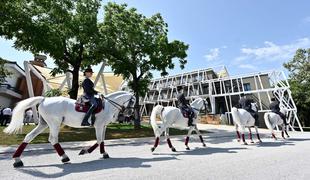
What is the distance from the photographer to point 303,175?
6.22 meters

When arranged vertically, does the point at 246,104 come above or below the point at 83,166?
above

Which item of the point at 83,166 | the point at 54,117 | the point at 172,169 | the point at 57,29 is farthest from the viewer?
the point at 57,29

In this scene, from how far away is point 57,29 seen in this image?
755 inches

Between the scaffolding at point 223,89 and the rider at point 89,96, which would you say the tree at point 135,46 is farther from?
the rider at point 89,96

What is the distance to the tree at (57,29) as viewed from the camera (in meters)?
15.6

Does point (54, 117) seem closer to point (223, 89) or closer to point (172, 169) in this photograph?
point (172, 169)

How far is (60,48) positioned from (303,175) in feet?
51.3

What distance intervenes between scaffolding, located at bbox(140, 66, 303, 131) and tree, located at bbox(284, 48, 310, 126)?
4031 mm

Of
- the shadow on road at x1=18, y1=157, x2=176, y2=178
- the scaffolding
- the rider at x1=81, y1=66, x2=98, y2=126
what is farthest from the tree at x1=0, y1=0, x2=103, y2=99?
the scaffolding

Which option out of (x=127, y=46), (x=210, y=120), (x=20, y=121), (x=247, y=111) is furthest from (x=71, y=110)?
(x=210, y=120)

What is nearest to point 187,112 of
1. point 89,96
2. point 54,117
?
point 89,96

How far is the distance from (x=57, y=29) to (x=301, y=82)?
1532 inches

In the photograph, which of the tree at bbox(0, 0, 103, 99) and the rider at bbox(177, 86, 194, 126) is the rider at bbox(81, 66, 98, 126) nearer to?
the rider at bbox(177, 86, 194, 126)

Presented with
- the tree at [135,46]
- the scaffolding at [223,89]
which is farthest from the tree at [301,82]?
the tree at [135,46]
